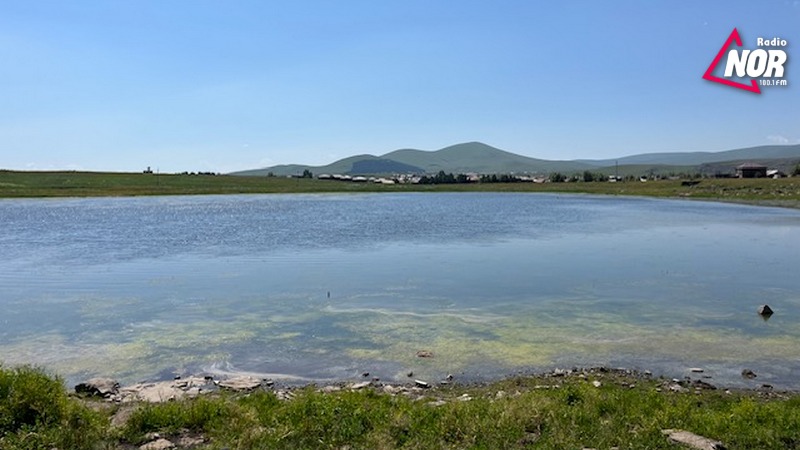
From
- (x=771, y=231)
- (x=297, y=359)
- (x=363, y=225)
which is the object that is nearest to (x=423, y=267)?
(x=297, y=359)

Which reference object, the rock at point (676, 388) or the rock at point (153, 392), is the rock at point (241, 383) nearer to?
the rock at point (153, 392)

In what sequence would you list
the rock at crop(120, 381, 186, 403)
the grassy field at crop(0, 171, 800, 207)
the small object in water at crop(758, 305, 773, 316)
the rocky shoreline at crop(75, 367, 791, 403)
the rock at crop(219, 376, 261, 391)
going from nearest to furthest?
the rock at crop(120, 381, 186, 403), the rocky shoreline at crop(75, 367, 791, 403), the rock at crop(219, 376, 261, 391), the small object in water at crop(758, 305, 773, 316), the grassy field at crop(0, 171, 800, 207)

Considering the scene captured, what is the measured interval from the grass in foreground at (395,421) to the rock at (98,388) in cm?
74

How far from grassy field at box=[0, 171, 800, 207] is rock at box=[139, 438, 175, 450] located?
74.4 metres

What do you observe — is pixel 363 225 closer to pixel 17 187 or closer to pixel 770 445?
pixel 770 445

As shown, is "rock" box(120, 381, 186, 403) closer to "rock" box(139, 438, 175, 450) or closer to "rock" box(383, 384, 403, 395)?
"rock" box(139, 438, 175, 450)

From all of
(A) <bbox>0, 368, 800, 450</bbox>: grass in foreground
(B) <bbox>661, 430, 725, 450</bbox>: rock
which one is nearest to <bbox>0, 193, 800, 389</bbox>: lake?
(A) <bbox>0, 368, 800, 450</bbox>: grass in foreground

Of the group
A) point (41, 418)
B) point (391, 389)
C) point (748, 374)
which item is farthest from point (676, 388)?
point (41, 418)

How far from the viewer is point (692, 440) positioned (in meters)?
7.71

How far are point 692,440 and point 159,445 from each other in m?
7.09

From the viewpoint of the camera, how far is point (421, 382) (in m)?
11.0

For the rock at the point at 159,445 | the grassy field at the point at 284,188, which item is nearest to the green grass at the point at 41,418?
the rock at the point at 159,445

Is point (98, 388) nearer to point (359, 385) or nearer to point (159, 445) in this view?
point (159, 445)

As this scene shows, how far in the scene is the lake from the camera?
12781 mm
